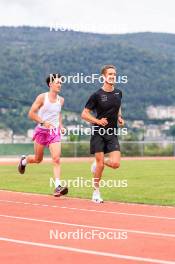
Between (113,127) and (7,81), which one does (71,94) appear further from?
(113,127)

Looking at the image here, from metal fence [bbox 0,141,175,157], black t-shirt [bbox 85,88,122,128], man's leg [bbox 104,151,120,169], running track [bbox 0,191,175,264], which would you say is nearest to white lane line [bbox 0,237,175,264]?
running track [bbox 0,191,175,264]

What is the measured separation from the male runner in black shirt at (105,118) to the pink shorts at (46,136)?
133 cm

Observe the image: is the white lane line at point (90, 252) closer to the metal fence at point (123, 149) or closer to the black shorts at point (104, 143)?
the black shorts at point (104, 143)

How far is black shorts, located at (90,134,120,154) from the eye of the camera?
44.9ft

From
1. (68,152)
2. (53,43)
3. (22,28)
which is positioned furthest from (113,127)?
(22,28)

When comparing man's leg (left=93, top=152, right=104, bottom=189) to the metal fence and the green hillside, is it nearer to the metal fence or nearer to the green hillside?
the metal fence

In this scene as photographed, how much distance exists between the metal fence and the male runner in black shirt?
3138cm

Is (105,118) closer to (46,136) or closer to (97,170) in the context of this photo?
(97,170)

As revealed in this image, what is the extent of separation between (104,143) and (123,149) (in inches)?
1327

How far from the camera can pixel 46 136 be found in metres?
15.0

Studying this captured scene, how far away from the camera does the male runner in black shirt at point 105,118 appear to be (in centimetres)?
1352

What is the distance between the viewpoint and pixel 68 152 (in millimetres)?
45844

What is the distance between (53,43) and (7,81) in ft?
100

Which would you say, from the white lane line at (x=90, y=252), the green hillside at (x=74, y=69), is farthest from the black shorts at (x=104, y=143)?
the green hillside at (x=74, y=69)
